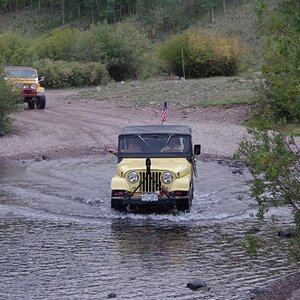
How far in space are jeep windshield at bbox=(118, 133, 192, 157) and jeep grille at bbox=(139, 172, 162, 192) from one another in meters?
0.83

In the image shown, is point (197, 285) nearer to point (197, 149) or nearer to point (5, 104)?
point (197, 149)

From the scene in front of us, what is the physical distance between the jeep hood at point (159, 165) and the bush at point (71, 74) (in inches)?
1396

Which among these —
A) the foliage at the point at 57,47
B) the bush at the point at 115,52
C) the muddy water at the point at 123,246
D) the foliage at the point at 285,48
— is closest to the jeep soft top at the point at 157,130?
the muddy water at the point at 123,246

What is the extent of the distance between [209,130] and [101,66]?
24.0m

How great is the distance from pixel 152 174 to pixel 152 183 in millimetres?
172

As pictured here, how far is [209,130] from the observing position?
28062 millimetres

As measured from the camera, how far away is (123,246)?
12.5 metres

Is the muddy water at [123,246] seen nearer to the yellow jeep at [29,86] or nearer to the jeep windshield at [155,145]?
the jeep windshield at [155,145]

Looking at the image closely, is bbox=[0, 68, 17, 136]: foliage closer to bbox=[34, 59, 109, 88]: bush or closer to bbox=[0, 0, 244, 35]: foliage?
bbox=[34, 59, 109, 88]: bush

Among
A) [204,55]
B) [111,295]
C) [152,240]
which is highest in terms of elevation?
[111,295]

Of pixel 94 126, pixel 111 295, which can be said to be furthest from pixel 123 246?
pixel 94 126

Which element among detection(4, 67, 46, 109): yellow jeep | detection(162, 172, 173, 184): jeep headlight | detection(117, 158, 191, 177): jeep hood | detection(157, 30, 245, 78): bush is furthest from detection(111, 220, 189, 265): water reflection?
detection(157, 30, 245, 78): bush

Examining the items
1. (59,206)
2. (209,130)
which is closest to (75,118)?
(209,130)

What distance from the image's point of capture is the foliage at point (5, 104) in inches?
1065
